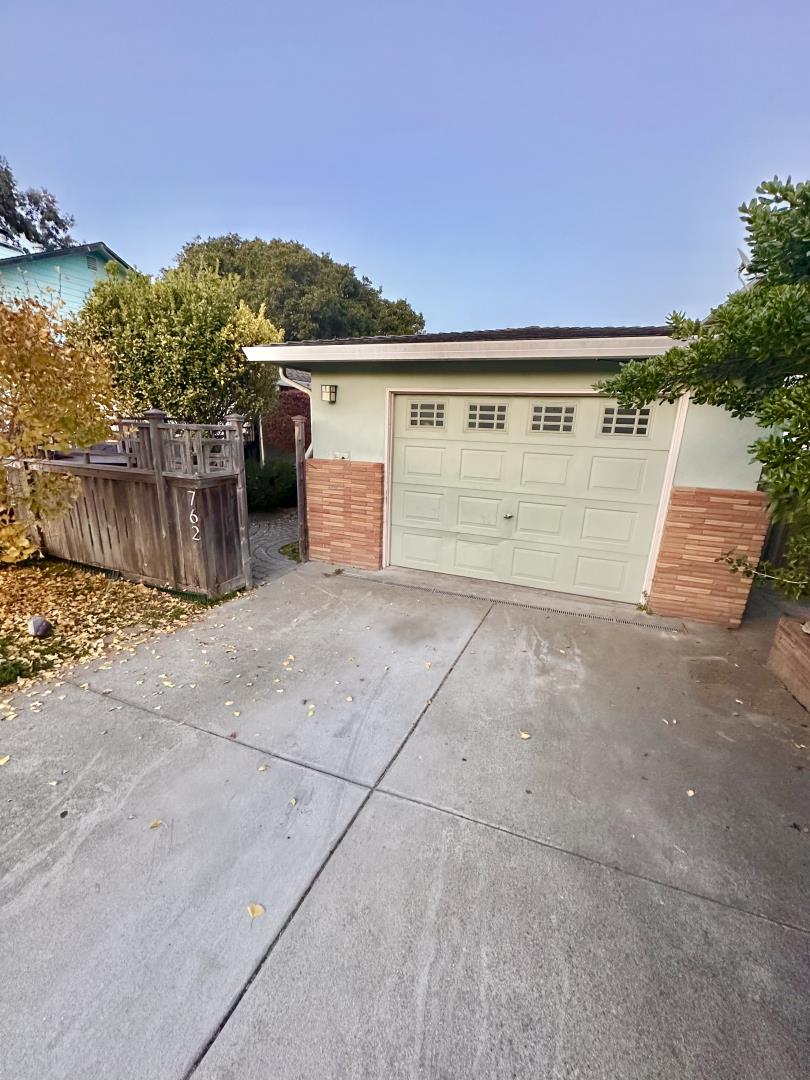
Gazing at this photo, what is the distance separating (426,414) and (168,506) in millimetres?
2958

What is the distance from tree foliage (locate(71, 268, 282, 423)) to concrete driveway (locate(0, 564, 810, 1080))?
5.41 meters

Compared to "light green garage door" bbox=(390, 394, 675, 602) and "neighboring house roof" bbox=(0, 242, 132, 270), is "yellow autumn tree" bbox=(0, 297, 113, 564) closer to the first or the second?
"light green garage door" bbox=(390, 394, 675, 602)

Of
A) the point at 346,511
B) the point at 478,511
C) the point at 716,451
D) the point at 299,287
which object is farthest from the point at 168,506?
the point at 299,287

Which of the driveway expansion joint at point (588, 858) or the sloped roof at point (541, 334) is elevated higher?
the sloped roof at point (541, 334)

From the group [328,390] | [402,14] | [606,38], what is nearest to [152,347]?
[328,390]

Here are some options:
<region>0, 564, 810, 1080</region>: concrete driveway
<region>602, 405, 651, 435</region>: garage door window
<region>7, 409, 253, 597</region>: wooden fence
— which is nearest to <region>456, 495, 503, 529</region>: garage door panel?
<region>602, 405, 651, 435</region>: garage door window

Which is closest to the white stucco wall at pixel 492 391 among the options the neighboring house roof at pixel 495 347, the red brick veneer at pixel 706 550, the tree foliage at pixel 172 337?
the red brick veneer at pixel 706 550

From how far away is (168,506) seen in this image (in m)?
4.55

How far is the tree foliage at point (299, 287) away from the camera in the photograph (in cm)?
1766

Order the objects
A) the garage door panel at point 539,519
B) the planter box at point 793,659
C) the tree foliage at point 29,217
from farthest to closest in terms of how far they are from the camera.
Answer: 1. the tree foliage at point 29,217
2. the garage door panel at point 539,519
3. the planter box at point 793,659

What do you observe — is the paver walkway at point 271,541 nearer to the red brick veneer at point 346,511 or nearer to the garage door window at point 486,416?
the red brick veneer at point 346,511

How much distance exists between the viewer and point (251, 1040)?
1352 mm

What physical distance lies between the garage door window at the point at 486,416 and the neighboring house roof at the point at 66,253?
9.88 metres

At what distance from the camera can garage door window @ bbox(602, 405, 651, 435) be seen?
4406 mm
